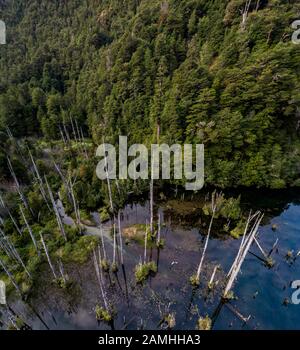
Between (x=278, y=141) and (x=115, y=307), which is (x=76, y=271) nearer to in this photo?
(x=115, y=307)

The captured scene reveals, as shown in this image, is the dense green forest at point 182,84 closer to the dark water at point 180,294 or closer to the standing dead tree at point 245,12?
the standing dead tree at point 245,12

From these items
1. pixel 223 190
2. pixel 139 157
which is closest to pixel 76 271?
pixel 139 157

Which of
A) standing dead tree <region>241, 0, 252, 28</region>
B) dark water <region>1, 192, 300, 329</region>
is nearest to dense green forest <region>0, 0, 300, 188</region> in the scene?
standing dead tree <region>241, 0, 252, 28</region>

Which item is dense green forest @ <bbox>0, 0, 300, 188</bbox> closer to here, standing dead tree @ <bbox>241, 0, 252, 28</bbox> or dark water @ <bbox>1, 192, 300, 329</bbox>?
standing dead tree @ <bbox>241, 0, 252, 28</bbox>

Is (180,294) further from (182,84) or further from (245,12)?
(245,12)

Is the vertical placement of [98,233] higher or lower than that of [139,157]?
lower

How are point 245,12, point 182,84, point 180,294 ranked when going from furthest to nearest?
point 245,12
point 182,84
point 180,294

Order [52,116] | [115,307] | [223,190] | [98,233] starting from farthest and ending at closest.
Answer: [52,116] < [223,190] < [98,233] < [115,307]

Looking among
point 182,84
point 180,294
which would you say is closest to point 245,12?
point 182,84
